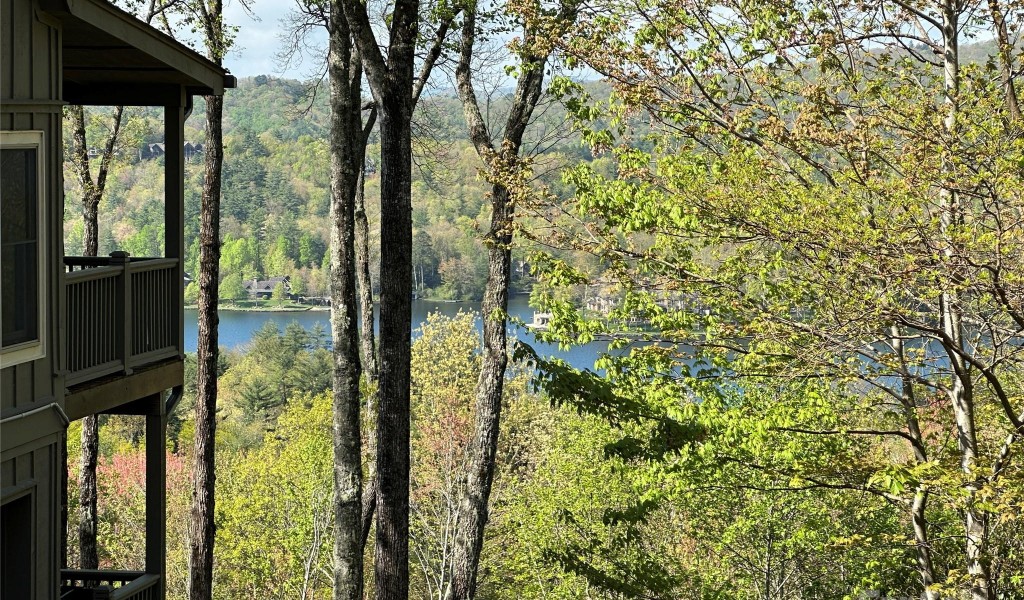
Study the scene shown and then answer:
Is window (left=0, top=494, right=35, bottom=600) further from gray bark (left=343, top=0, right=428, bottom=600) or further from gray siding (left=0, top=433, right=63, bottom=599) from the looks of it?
gray bark (left=343, top=0, right=428, bottom=600)

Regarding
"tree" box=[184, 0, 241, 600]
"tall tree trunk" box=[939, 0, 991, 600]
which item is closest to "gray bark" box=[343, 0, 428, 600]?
"tree" box=[184, 0, 241, 600]

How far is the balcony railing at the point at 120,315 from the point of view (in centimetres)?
605

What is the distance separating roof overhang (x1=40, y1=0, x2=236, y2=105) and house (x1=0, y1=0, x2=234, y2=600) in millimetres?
16

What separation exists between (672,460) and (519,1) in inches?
211

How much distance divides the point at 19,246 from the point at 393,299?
3636 mm

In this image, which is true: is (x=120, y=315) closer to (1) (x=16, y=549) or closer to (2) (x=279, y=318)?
(1) (x=16, y=549)

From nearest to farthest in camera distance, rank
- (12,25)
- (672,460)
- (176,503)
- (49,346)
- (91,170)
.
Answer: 1. (12,25)
2. (49,346)
3. (672,460)
4. (91,170)
5. (176,503)

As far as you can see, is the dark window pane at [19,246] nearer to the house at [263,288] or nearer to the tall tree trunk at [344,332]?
the tall tree trunk at [344,332]

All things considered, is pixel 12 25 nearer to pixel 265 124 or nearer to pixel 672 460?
pixel 672 460

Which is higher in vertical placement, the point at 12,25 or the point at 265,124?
the point at 265,124

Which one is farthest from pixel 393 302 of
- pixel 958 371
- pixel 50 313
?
pixel 958 371

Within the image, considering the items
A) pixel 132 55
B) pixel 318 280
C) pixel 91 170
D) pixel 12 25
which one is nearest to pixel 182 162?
pixel 132 55

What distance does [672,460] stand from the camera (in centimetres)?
1055

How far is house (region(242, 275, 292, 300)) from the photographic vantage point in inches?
4114
